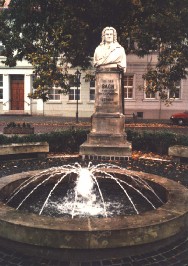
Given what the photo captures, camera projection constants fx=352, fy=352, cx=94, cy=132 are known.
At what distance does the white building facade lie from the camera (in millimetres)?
32688

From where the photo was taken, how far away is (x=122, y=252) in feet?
15.4

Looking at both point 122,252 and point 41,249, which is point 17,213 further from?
point 122,252

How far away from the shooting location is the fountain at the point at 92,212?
459 centimetres

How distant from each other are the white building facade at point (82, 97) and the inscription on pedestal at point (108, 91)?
20106 millimetres

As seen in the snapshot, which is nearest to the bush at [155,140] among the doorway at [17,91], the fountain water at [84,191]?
the fountain water at [84,191]

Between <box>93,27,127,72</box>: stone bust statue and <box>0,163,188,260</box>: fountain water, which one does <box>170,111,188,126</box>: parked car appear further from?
<box>0,163,188,260</box>: fountain water

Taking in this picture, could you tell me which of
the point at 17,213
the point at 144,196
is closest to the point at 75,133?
the point at 144,196

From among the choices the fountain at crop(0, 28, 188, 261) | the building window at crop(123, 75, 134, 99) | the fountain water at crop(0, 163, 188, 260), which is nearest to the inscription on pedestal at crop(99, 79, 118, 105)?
the fountain at crop(0, 28, 188, 261)

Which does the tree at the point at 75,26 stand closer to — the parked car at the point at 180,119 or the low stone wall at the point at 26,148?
the parked car at the point at 180,119

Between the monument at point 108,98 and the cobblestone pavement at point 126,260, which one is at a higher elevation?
the monument at point 108,98

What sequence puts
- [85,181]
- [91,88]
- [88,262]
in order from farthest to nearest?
[91,88]
[85,181]
[88,262]

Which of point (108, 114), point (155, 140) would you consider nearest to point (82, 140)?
point (108, 114)

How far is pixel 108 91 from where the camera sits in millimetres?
12625

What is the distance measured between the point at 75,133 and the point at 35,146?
206 centimetres
